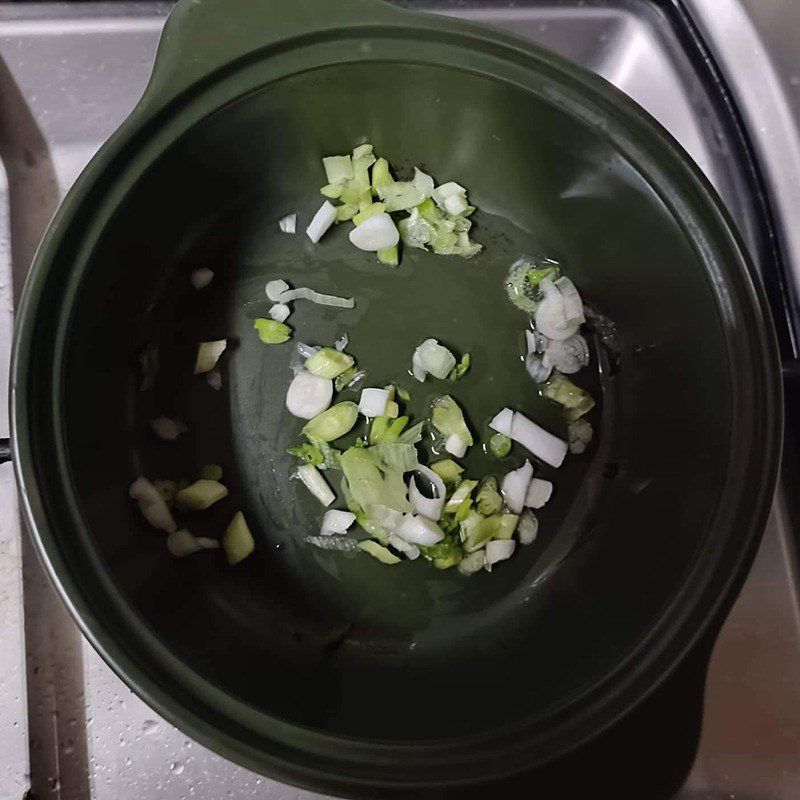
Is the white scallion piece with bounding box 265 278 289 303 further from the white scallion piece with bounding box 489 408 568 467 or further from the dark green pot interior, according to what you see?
the white scallion piece with bounding box 489 408 568 467

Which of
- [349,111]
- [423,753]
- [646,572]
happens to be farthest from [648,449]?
[349,111]

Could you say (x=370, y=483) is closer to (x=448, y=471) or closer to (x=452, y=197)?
(x=448, y=471)

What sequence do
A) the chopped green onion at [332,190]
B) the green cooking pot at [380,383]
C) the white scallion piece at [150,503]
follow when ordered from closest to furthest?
the green cooking pot at [380,383], the white scallion piece at [150,503], the chopped green onion at [332,190]

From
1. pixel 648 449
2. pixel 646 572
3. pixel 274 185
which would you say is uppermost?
pixel 274 185

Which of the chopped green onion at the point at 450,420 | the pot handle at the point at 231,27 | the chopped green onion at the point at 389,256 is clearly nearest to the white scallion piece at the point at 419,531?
the chopped green onion at the point at 450,420

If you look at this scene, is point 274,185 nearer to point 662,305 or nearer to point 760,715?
point 662,305

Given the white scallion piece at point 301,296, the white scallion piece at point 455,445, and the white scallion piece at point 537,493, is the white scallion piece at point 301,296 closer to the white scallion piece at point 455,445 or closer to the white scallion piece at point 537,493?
the white scallion piece at point 455,445

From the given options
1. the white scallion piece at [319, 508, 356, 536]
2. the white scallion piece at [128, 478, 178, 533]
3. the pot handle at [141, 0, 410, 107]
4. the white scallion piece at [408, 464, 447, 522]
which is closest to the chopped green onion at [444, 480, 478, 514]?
the white scallion piece at [408, 464, 447, 522]
